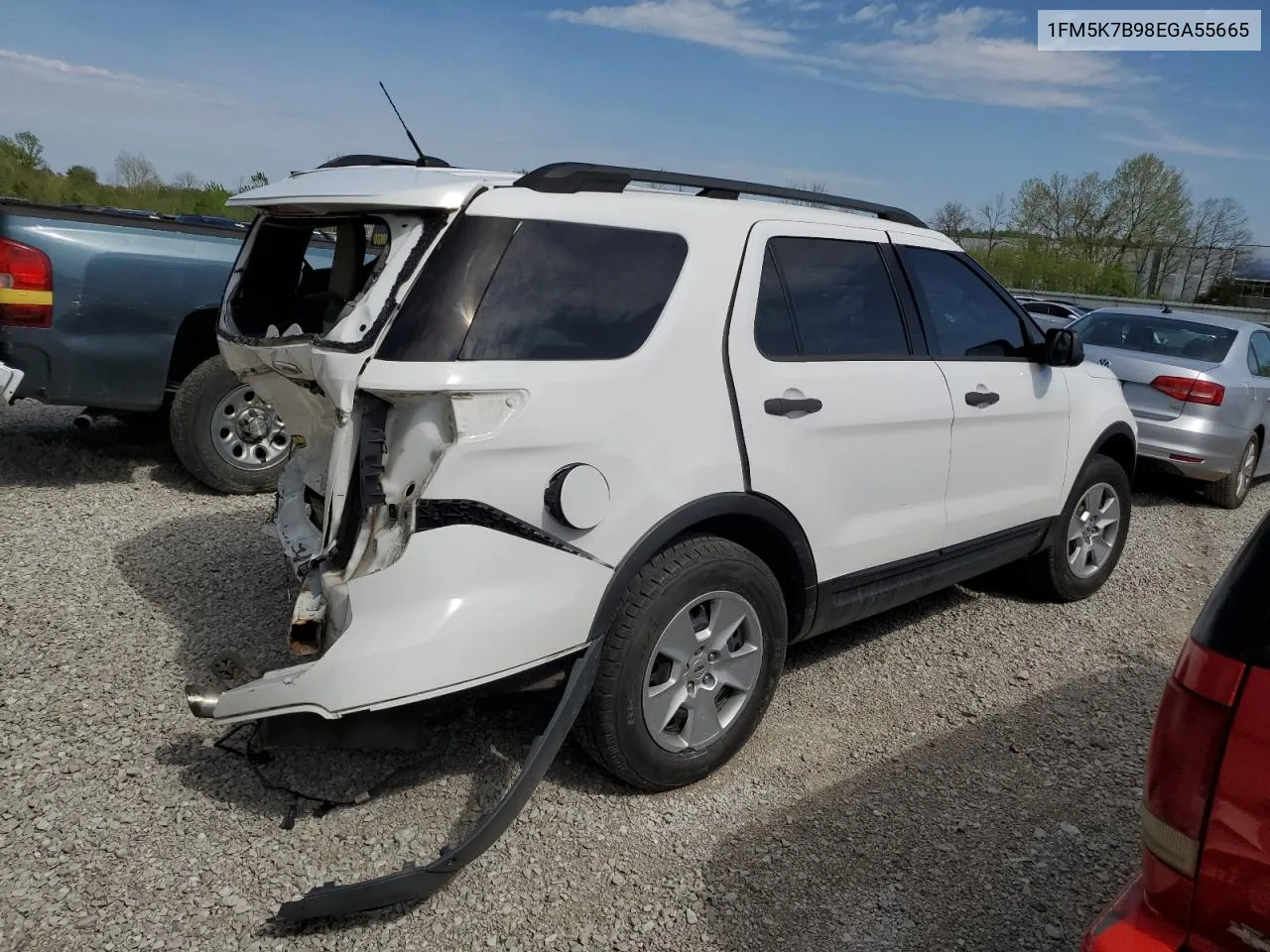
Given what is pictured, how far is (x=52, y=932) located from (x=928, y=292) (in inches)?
144

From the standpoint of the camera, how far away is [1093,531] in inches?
197

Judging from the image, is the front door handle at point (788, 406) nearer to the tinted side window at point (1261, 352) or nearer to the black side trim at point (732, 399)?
the black side trim at point (732, 399)

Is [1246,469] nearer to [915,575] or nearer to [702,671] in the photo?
[915,575]

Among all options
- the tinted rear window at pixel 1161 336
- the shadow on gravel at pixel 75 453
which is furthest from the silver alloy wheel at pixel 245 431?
the tinted rear window at pixel 1161 336

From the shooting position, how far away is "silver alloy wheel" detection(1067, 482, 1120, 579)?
487 cm

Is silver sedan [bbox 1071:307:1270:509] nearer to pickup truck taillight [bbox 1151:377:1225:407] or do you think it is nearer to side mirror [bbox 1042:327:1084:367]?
pickup truck taillight [bbox 1151:377:1225:407]

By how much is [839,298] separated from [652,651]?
4.99ft

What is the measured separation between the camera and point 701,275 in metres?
2.97

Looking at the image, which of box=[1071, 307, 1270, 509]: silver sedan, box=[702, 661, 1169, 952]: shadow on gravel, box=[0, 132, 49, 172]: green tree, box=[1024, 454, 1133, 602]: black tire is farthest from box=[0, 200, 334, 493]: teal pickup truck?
box=[0, 132, 49, 172]: green tree

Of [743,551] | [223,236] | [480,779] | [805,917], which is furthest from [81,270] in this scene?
[805,917]

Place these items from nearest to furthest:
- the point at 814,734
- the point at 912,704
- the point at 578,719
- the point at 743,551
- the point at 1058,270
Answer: the point at 578,719 → the point at 743,551 → the point at 814,734 → the point at 912,704 → the point at 1058,270

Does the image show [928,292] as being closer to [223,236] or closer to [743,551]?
[743,551]

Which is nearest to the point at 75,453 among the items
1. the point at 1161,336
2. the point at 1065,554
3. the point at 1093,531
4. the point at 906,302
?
the point at 906,302

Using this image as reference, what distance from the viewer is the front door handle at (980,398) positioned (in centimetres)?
386
